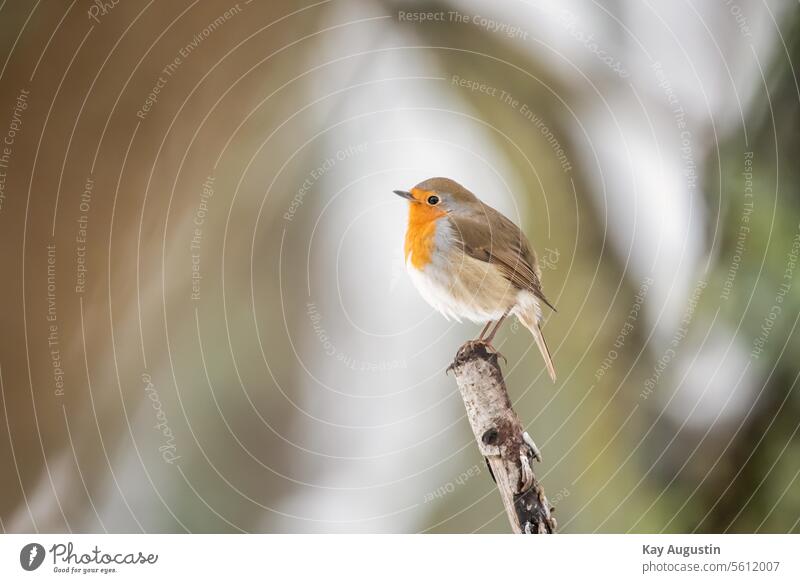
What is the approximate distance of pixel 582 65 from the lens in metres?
1.38

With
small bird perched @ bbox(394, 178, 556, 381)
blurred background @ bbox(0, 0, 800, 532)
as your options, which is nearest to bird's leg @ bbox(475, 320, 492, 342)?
small bird perched @ bbox(394, 178, 556, 381)

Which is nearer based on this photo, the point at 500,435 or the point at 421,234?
the point at 500,435

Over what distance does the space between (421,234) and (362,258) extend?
165mm

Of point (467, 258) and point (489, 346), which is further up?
point (467, 258)

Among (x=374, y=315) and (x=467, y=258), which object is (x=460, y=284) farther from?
(x=374, y=315)

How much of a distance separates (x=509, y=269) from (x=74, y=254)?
76cm

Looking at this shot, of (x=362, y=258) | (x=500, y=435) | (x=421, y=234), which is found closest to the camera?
(x=500, y=435)

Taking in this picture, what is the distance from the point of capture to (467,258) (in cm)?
118

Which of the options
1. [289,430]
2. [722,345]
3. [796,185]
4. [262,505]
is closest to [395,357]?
[289,430]

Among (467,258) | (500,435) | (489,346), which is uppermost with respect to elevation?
(467,258)

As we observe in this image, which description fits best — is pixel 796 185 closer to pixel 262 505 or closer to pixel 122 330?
pixel 262 505

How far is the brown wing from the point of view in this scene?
1193mm

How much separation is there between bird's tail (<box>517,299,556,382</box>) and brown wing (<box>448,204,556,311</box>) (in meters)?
0.03

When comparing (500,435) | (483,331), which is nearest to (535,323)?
(483,331)
